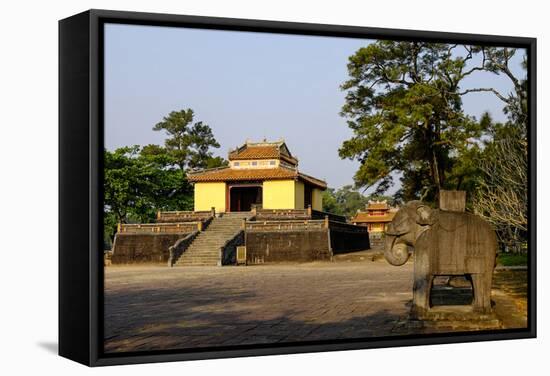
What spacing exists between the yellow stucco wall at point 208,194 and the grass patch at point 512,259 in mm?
3156

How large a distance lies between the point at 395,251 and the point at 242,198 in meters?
1.76

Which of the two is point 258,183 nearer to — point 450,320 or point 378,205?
point 378,205

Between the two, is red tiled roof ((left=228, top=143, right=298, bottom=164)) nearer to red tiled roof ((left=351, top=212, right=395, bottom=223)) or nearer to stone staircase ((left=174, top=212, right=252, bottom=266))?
stone staircase ((left=174, top=212, right=252, bottom=266))

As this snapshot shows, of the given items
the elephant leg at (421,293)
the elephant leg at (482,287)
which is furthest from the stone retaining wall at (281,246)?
the elephant leg at (482,287)

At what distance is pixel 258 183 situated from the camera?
1046cm

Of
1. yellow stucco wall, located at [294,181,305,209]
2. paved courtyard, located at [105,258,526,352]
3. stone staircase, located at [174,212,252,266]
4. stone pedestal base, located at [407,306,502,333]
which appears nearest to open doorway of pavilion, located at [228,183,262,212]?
stone staircase, located at [174,212,252,266]

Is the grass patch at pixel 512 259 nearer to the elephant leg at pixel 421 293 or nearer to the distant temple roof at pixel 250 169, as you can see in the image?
the elephant leg at pixel 421 293

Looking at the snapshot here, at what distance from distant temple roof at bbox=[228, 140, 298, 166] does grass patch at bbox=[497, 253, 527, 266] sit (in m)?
2.60

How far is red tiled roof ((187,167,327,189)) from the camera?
940 cm

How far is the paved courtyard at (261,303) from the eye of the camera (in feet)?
27.6

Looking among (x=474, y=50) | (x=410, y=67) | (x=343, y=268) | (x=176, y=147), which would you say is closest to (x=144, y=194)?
(x=176, y=147)

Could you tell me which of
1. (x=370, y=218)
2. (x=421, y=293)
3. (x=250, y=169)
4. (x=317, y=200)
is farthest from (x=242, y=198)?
(x=421, y=293)

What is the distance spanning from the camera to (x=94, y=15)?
8.00m

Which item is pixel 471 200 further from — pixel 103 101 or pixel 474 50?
pixel 103 101
